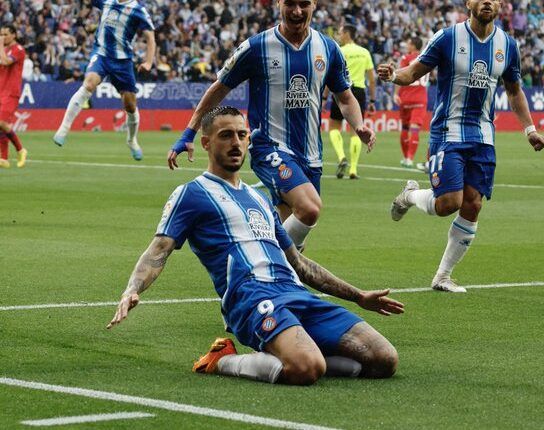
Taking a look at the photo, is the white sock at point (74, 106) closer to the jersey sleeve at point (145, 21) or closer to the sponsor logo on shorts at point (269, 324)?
the jersey sleeve at point (145, 21)

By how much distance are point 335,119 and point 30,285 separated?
543 inches

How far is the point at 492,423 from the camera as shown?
6.49m

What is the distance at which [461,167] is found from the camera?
460 inches

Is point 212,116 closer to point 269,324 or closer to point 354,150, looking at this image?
point 269,324

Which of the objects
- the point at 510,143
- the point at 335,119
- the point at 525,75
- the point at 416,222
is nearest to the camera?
→ the point at 416,222

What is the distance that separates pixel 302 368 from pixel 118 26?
53.9 ft

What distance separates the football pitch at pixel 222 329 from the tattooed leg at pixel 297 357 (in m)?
0.10

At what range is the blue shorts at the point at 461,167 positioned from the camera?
11609mm

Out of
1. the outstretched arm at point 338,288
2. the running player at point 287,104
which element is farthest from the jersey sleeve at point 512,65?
the outstretched arm at point 338,288

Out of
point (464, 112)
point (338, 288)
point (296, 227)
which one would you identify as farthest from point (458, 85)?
point (338, 288)

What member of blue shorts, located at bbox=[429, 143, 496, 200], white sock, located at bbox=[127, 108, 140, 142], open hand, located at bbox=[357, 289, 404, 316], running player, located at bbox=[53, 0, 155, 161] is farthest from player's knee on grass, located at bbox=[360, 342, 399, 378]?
white sock, located at bbox=[127, 108, 140, 142]

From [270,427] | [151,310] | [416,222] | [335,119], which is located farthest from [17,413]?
[335,119]

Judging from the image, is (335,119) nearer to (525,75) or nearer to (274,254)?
(274,254)

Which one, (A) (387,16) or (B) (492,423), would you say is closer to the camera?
(B) (492,423)
